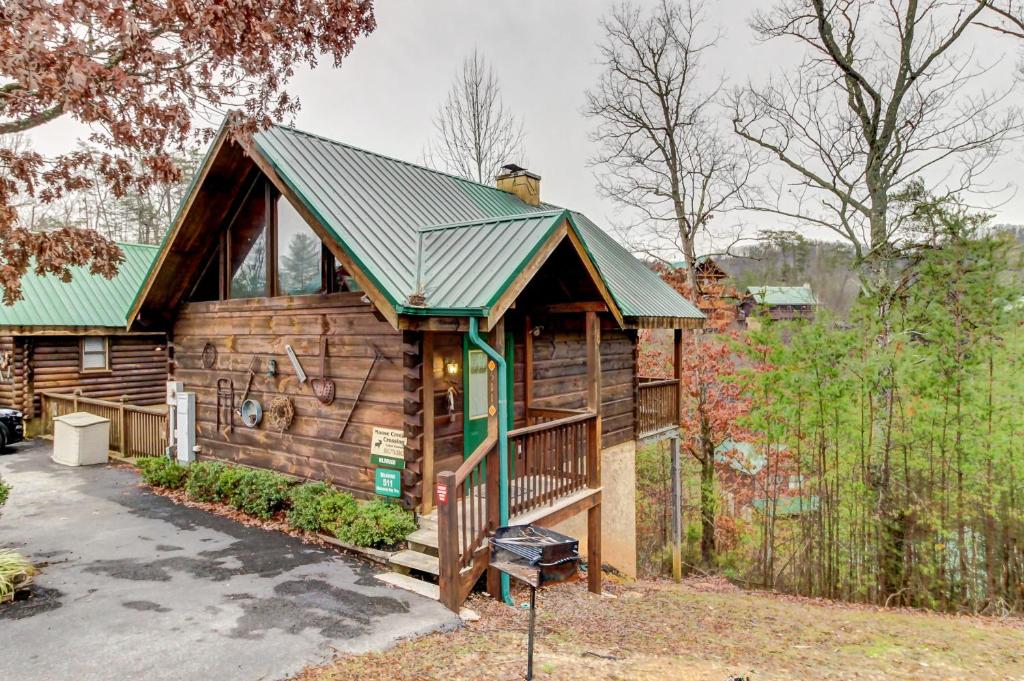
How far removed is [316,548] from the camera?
767cm

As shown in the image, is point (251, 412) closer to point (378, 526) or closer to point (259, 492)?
point (259, 492)

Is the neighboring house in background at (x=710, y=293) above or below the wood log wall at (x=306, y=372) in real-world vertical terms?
above

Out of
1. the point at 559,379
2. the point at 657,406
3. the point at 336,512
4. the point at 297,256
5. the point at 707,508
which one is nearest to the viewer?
the point at 336,512

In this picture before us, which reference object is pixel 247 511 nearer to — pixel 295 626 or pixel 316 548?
pixel 316 548

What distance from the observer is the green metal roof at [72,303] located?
49.4 ft

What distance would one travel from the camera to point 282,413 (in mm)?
9000

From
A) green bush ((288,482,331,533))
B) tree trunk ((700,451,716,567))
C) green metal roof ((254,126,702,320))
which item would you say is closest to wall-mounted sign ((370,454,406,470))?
green bush ((288,482,331,533))

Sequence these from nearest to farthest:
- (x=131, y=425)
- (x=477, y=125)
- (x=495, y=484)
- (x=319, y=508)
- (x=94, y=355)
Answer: (x=495, y=484)
(x=319, y=508)
(x=131, y=425)
(x=94, y=355)
(x=477, y=125)

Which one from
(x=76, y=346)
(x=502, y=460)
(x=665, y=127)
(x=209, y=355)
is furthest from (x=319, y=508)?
(x=665, y=127)

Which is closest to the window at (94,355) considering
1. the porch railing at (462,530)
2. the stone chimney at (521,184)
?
the stone chimney at (521,184)

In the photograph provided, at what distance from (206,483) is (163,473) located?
1.42 metres

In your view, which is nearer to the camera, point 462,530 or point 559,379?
point 462,530

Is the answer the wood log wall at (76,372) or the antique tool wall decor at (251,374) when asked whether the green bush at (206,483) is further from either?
the wood log wall at (76,372)

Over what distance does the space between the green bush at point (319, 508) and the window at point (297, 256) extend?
2.84 metres
